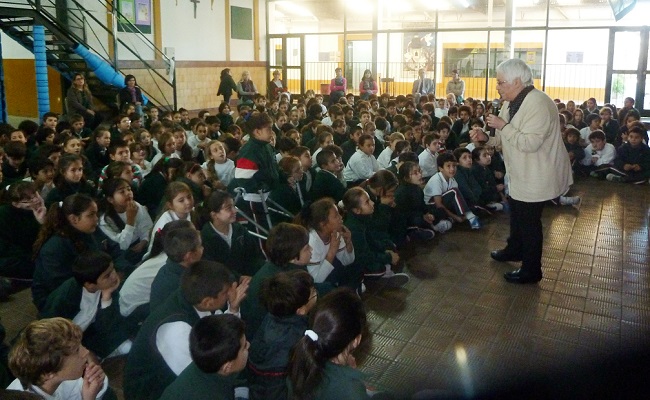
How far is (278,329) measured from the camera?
9.25 ft

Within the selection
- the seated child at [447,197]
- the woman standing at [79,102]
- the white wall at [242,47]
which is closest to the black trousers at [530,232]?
the seated child at [447,197]

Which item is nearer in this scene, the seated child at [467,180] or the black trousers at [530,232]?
the black trousers at [530,232]

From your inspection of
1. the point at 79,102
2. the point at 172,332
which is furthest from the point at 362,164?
the point at 79,102

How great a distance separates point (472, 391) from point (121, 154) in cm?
429

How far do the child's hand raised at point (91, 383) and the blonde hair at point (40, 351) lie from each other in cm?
11

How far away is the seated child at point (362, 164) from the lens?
6805 mm

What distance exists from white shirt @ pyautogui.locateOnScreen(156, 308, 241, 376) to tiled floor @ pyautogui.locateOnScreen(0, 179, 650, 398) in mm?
1001

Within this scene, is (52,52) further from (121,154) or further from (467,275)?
(467,275)

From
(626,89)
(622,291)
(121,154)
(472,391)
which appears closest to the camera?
(472,391)

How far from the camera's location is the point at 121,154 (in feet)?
19.9

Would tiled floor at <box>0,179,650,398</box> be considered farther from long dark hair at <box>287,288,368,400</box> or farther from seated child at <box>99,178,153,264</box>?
long dark hair at <box>287,288,368,400</box>

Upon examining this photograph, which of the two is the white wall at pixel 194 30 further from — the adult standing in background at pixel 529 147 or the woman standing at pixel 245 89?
the adult standing in background at pixel 529 147

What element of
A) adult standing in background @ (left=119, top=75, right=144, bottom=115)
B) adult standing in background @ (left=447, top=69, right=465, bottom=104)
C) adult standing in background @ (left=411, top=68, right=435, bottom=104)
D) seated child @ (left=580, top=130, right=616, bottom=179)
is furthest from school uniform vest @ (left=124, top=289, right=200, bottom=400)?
adult standing in background @ (left=447, top=69, right=465, bottom=104)

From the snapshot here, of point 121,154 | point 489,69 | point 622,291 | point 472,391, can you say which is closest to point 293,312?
point 472,391
